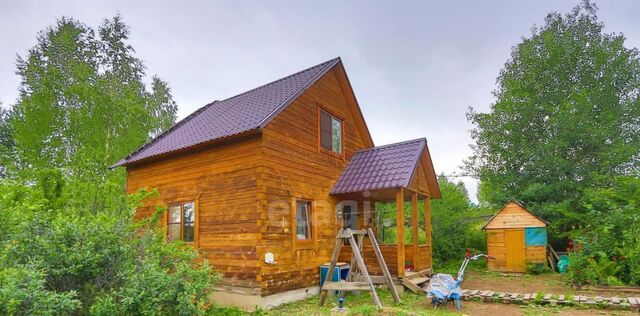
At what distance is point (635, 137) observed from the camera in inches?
723

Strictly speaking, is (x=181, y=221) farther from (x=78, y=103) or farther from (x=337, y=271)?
(x=78, y=103)

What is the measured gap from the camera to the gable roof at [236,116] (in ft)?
31.1

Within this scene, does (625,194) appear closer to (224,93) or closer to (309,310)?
(309,310)

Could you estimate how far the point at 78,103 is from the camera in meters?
17.5

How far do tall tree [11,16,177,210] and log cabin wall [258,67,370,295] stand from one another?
26.2 feet

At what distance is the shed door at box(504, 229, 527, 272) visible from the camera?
14359 mm

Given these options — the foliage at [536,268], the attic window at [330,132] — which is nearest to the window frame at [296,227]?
the attic window at [330,132]

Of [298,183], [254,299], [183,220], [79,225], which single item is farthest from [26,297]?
[298,183]

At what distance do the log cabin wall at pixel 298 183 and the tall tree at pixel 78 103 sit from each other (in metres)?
8.00

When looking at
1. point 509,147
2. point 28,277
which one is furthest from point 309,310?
point 509,147

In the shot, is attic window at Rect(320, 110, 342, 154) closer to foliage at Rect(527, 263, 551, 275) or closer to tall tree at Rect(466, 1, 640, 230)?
foliage at Rect(527, 263, 551, 275)

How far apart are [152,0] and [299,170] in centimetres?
939

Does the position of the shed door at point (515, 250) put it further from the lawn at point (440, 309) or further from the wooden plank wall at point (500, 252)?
the lawn at point (440, 309)

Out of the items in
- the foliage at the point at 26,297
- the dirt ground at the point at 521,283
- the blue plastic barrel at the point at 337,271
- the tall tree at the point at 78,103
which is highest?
the tall tree at the point at 78,103
